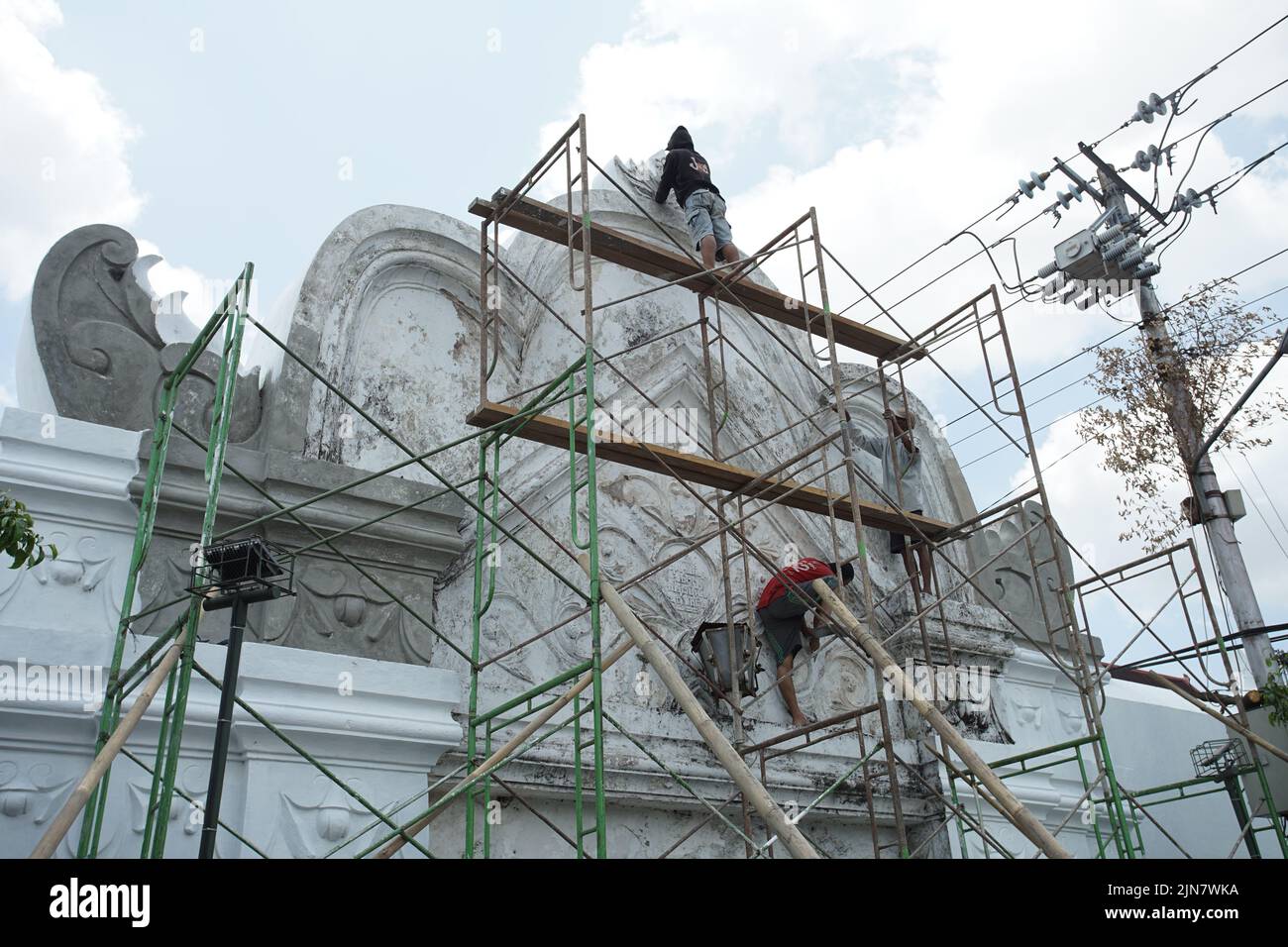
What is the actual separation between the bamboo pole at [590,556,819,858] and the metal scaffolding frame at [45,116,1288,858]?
17 centimetres

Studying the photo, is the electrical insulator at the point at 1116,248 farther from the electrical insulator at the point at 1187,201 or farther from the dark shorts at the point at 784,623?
the dark shorts at the point at 784,623

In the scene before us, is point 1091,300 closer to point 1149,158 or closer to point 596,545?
point 1149,158

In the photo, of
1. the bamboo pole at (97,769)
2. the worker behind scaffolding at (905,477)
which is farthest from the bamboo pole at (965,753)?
the bamboo pole at (97,769)

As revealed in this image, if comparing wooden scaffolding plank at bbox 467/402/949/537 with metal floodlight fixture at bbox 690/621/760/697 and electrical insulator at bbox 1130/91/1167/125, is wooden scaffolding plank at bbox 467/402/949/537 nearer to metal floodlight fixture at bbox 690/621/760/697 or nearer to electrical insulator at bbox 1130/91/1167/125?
metal floodlight fixture at bbox 690/621/760/697

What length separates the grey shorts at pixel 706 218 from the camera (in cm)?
865

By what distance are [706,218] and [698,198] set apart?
218 millimetres

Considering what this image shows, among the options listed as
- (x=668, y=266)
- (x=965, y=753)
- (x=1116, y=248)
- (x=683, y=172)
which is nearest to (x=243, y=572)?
(x=965, y=753)

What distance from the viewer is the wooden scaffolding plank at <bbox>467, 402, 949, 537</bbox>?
6.67 m

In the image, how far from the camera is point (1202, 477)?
38.4 ft

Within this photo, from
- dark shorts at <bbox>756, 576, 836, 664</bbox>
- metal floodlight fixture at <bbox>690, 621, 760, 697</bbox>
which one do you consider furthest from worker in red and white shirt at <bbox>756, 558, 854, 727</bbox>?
metal floodlight fixture at <bbox>690, 621, 760, 697</bbox>
